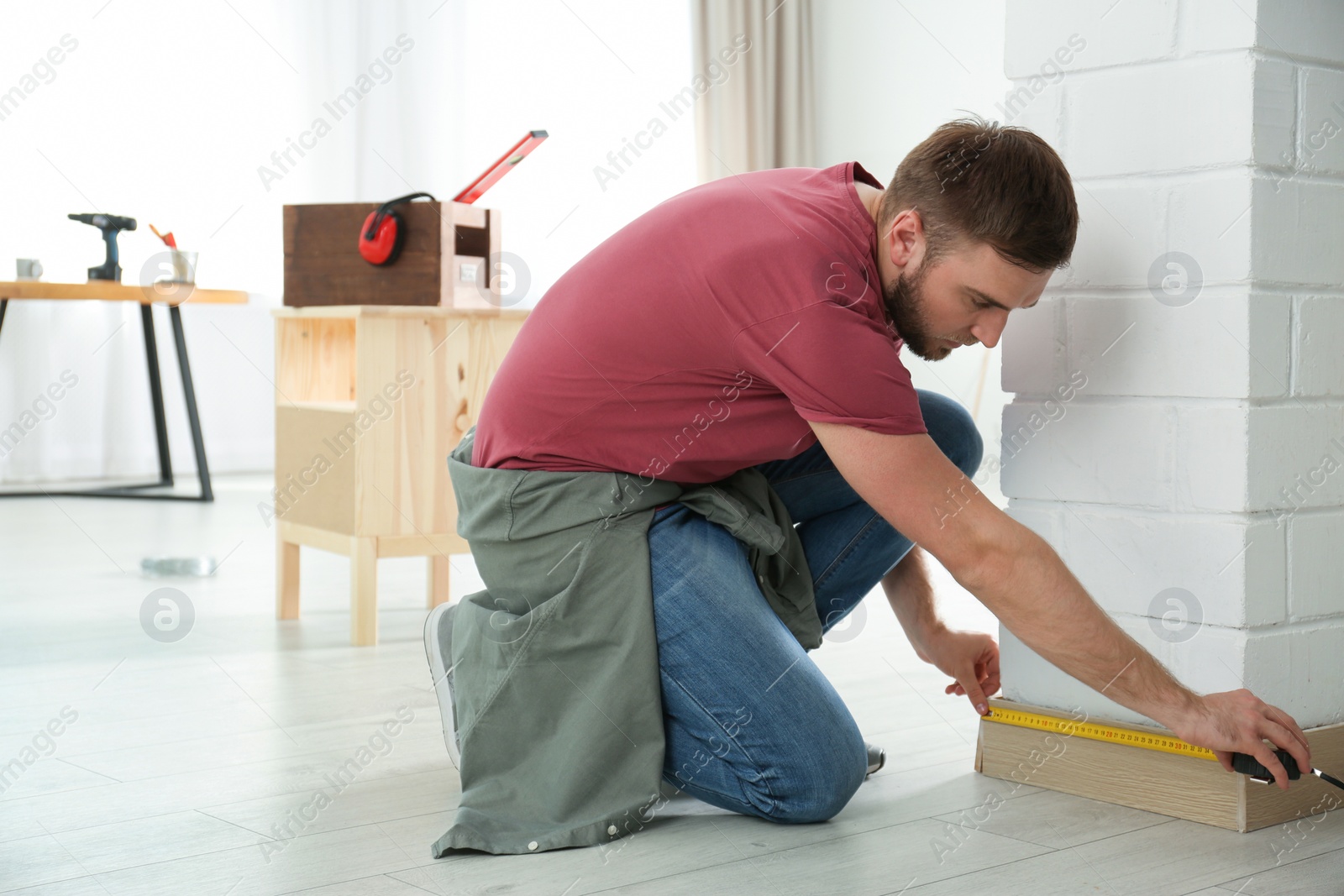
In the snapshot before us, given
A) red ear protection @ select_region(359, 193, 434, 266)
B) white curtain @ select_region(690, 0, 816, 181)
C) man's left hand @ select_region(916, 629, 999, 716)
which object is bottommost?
man's left hand @ select_region(916, 629, 999, 716)

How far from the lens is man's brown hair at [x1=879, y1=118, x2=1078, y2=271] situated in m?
1.13

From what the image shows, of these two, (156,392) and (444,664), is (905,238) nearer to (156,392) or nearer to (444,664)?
(444,664)

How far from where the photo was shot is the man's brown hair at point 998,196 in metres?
1.13

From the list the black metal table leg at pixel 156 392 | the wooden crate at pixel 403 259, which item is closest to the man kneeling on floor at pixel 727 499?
the wooden crate at pixel 403 259

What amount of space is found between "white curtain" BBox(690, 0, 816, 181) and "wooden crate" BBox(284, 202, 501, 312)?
3.26 m

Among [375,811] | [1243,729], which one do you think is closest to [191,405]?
[375,811]

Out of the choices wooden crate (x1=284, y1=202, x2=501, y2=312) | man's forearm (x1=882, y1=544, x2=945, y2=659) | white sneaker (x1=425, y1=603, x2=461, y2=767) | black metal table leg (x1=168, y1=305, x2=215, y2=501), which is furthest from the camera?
black metal table leg (x1=168, y1=305, x2=215, y2=501)

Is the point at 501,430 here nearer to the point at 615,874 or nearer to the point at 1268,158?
the point at 615,874

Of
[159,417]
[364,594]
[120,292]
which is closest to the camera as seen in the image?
[364,594]

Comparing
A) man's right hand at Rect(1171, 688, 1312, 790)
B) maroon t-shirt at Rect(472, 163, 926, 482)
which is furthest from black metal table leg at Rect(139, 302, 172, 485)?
man's right hand at Rect(1171, 688, 1312, 790)

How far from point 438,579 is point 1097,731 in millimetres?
1358

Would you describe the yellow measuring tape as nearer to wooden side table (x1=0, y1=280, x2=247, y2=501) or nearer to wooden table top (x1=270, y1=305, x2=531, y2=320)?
wooden table top (x1=270, y1=305, x2=531, y2=320)

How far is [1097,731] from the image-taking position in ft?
4.38

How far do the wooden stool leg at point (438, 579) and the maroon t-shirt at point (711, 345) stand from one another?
972 millimetres
